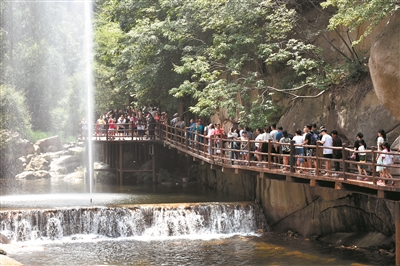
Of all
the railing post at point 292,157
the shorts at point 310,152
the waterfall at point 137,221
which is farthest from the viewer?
the waterfall at point 137,221

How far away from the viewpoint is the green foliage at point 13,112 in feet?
167

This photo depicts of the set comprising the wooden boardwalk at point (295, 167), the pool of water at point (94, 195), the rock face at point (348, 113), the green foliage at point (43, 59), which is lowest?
the pool of water at point (94, 195)

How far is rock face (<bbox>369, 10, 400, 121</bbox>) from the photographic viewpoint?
71.6 ft

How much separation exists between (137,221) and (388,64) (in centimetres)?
1151

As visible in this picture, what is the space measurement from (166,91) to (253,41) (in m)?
10.7

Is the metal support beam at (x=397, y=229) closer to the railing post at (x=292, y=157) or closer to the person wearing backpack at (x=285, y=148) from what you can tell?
the railing post at (x=292, y=157)

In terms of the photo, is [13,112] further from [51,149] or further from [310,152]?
[310,152]

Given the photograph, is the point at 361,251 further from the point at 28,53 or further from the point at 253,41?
the point at 28,53

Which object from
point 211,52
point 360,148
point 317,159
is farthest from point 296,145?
point 211,52

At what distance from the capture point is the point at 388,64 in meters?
22.0

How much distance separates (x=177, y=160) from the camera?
4506 centimetres

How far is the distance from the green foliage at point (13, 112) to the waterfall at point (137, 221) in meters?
24.7

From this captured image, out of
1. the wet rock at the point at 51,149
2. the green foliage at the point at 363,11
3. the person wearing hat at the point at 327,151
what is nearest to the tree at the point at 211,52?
the green foliage at the point at 363,11

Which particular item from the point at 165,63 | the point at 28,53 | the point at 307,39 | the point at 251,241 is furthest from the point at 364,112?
the point at 28,53
